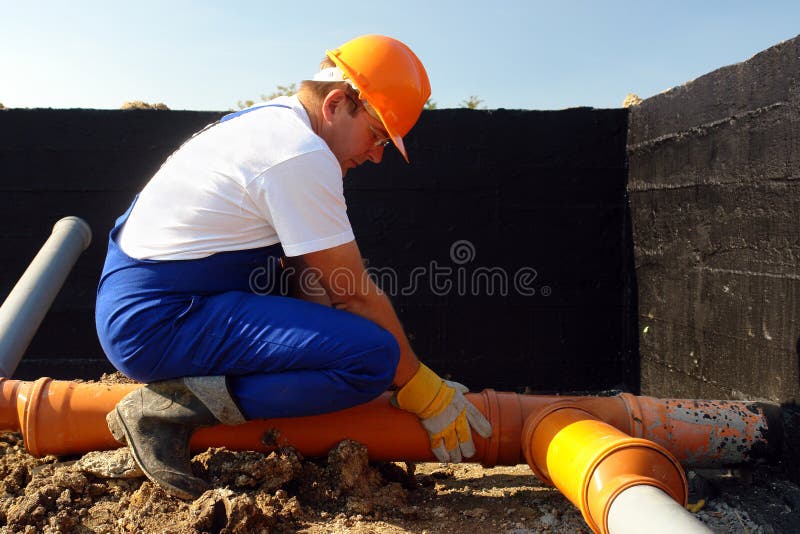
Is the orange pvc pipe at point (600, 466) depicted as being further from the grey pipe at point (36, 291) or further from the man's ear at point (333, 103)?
the grey pipe at point (36, 291)

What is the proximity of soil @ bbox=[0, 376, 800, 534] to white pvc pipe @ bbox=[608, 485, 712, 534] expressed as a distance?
1.92 ft

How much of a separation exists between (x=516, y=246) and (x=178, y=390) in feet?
8.26

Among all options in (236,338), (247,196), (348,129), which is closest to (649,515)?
(236,338)

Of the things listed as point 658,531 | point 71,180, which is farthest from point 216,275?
point 71,180

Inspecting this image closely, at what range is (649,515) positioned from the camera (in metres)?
1.51

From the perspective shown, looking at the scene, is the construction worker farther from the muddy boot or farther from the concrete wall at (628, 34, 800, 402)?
the concrete wall at (628, 34, 800, 402)

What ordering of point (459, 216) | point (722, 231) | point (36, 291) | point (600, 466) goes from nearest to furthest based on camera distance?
point (600, 466), point (722, 231), point (36, 291), point (459, 216)

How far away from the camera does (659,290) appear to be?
3656 mm

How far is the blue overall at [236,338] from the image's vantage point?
2189 millimetres

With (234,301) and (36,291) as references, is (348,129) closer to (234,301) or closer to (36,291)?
(234,301)

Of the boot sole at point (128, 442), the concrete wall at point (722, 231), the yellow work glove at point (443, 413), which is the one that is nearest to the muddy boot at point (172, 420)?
the boot sole at point (128, 442)

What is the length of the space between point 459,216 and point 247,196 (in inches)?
87.9

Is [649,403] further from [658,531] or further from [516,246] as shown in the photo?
[516,246]

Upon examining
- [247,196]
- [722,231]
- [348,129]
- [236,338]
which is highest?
[348,129]
